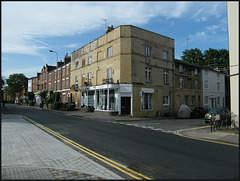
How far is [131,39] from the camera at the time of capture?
2391 cm

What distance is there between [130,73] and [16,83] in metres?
84.0

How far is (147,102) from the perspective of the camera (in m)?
25.5

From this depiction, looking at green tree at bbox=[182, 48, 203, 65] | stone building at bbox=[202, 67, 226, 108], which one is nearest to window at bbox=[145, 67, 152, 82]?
stone building at bbox=[202, 67, 226, 108]

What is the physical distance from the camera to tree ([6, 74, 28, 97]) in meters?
88.0

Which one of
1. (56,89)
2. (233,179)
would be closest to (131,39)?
(233,179)

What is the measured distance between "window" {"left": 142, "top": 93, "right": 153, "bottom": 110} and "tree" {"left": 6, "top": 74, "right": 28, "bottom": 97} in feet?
271

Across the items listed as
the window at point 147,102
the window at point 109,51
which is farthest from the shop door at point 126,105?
the window at point 109,51

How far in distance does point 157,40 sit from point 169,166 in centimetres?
2422

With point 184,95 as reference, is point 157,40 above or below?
above

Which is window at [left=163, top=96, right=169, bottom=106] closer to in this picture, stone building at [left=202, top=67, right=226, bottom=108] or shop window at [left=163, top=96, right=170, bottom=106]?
shop window at [left=163, top=96, right=170, bottom=106]

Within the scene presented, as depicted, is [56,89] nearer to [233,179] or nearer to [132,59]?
[132,59]

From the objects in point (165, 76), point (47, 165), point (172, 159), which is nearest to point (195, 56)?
point (165, 76)

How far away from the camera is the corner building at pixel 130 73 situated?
23.8m

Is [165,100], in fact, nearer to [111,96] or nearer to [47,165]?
[111,96]
